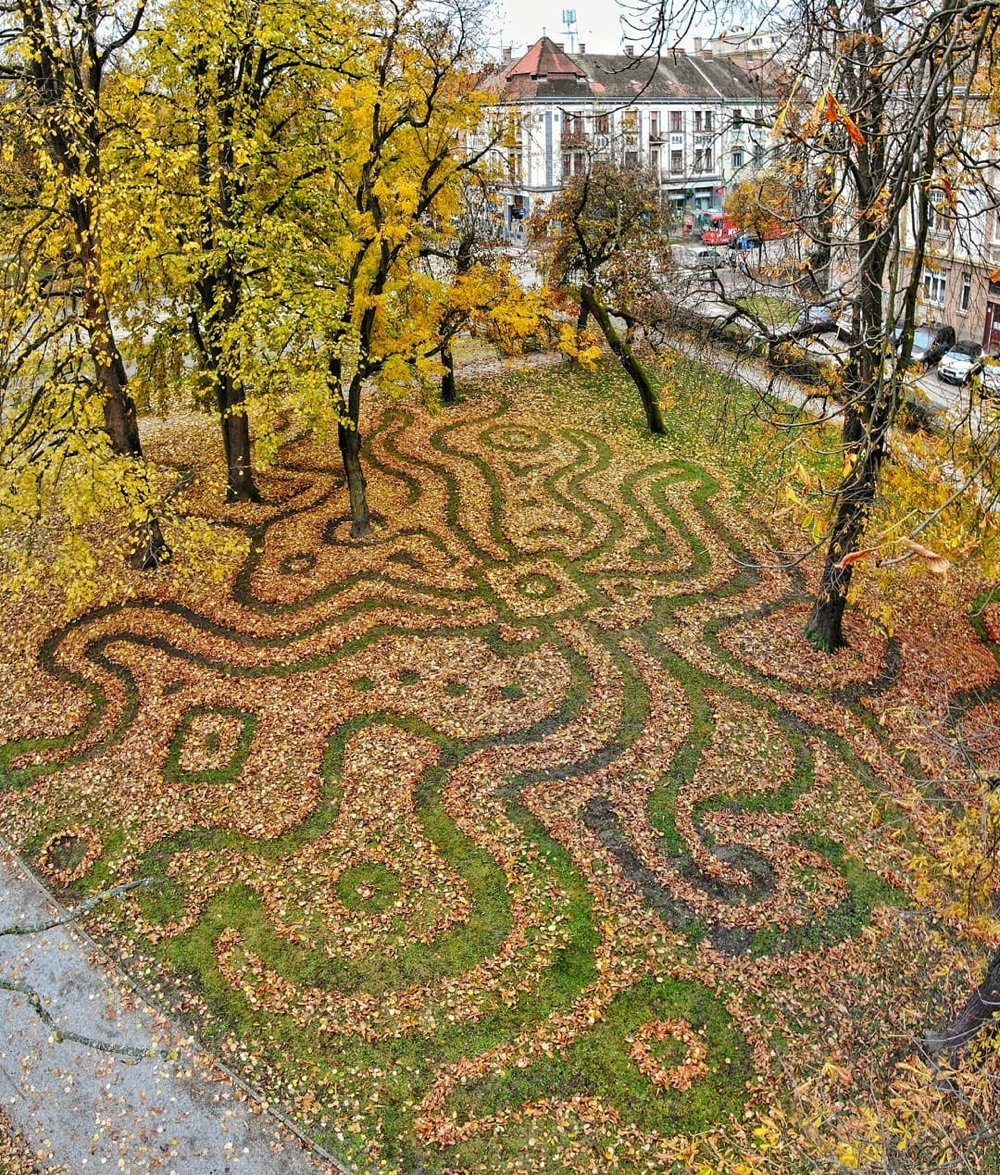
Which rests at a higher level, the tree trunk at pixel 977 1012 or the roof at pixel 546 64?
the roof at pixel 546 64

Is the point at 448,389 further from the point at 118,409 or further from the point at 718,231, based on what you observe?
the point at 718,231

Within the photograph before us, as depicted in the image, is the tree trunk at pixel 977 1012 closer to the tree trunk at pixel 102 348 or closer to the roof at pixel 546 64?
the tree trunk at pixel 102 348

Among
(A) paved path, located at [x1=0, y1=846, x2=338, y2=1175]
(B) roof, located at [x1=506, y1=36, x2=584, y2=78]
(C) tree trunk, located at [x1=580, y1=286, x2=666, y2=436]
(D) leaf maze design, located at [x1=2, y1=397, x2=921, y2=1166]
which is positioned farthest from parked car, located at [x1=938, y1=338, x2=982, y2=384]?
(B) roof, located at [x1=506, y1=36, x2=584, y2=78]

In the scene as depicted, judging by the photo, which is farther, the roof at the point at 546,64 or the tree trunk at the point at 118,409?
the roof at the point at 546,64

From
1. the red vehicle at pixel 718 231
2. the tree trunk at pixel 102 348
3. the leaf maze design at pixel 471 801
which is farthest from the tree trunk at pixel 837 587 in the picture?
the red vehicle at pixel 718 231

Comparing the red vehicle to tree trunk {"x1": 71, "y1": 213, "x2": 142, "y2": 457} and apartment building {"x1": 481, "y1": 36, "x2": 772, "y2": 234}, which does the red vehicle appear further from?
tree trunk {"x1": 71, "y1": 213, "x2": 142, "y2": 457}

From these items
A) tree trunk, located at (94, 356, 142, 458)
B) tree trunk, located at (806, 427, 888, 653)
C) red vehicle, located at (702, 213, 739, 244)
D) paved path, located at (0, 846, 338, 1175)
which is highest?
red vehicle, located at (702, 213, 739, 244)

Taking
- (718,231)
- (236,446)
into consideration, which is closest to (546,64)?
(718,231)
